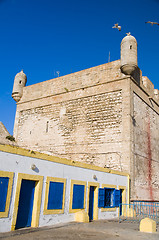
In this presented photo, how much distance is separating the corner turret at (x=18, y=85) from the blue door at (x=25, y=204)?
1401cm

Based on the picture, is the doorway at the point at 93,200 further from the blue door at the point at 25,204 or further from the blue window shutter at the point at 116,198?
the blue door at the point at 25,204

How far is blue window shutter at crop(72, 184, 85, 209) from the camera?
32.1ft

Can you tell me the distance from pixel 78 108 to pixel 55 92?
302 cm

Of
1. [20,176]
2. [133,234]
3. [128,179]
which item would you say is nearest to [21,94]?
[128,179]

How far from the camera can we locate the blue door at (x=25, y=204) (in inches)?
304

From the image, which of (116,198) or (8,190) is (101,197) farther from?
(8,190)

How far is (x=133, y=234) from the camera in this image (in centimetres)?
758

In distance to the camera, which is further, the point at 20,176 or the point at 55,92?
the point at 55,92

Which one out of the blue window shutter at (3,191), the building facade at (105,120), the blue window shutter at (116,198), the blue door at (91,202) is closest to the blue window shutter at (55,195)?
the blue window shutter at (3,191)

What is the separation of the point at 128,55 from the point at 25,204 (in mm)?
11383

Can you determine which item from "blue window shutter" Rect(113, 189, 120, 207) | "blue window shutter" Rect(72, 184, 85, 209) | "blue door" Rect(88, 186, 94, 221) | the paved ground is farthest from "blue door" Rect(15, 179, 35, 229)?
"blue window shutter" Rect(113, 189, 120, 207)

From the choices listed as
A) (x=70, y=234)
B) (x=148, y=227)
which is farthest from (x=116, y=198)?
(x=70, y=234)

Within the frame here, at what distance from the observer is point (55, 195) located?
889 cm

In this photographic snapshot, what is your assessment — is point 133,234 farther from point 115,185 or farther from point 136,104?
point 136,104
